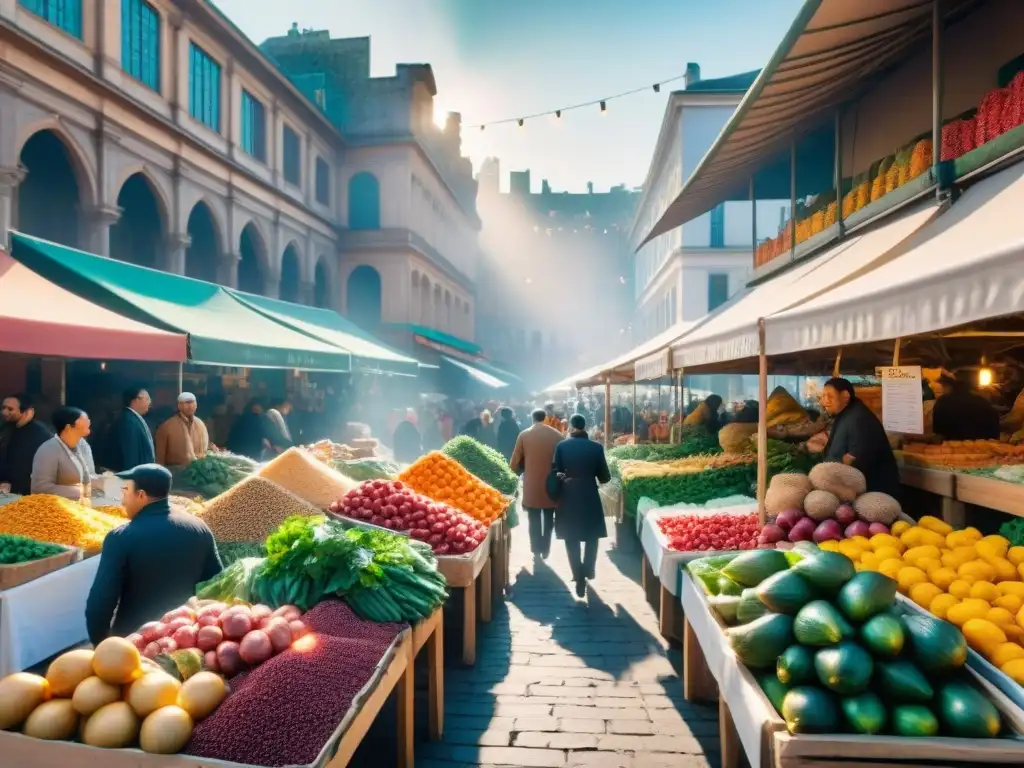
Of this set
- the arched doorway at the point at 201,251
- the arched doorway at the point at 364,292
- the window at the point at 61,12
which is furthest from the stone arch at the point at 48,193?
the arched doorway at the point at 364,292

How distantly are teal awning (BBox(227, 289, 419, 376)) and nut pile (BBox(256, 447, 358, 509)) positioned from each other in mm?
8579

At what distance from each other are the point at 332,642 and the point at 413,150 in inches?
1015

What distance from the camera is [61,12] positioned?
37.4ft

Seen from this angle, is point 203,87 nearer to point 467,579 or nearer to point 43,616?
point 43,616

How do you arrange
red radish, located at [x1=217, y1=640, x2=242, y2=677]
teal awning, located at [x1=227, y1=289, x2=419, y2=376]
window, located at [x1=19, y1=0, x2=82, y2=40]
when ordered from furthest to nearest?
teal awning, located at [x1=227, y1=289, x2=419, y2=376]
window, located at [x1=19, y1=0, x2=82, y2=40]
red radish, located at [x1=217, y1=640, x2=242, y2=677]

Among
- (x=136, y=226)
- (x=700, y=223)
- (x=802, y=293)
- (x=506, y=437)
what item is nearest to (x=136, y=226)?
(x=136, y=226)

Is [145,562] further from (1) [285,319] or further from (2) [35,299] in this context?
(1) [285,319]

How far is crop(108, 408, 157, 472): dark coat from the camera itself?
7.05m

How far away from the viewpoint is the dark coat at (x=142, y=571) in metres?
3.34

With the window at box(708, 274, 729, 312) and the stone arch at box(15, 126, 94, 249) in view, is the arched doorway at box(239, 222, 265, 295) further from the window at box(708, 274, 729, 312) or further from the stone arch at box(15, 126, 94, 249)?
the window at box(708, 274, 729, 312)

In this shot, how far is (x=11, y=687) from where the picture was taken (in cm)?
241

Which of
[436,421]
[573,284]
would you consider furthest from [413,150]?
[573,284]

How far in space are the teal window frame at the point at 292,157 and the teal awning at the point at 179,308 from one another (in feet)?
33.5

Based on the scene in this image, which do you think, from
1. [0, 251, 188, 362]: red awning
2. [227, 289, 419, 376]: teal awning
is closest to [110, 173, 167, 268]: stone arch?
[227, 289, 419, 376]: teal awning
